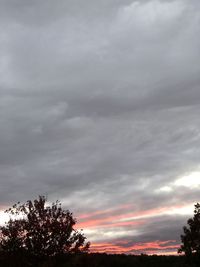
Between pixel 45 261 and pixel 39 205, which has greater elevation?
pixel 39 205

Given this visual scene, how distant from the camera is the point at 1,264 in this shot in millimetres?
42844

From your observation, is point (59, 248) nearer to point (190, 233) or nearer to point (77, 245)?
point (77, 245)

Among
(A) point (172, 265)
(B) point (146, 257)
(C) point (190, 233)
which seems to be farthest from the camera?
(B) point (146, 257)

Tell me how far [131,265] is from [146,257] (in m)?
7.69

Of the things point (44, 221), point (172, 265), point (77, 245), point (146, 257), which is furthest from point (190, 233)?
point (146, 257)

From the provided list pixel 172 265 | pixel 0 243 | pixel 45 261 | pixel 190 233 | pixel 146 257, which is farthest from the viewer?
pixel 146 257

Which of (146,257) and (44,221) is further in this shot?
(146,257)

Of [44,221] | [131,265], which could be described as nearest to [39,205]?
[44,221]

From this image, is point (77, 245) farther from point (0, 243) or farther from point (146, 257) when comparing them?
point (146, 257)

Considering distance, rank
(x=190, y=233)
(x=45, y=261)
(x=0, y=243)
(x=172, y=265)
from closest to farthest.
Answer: (x=190, y=233)
(x=45, y=261)
(x=0, y=243)
(x=172, y=265)

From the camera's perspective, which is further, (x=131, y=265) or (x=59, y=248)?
(x=131, y=265)

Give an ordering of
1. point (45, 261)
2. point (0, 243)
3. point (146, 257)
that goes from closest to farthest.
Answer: point (45, 261), point (0, 243), point (146, 257)

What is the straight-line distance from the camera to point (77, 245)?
137 feet

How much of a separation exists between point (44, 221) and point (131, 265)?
21395 mm
